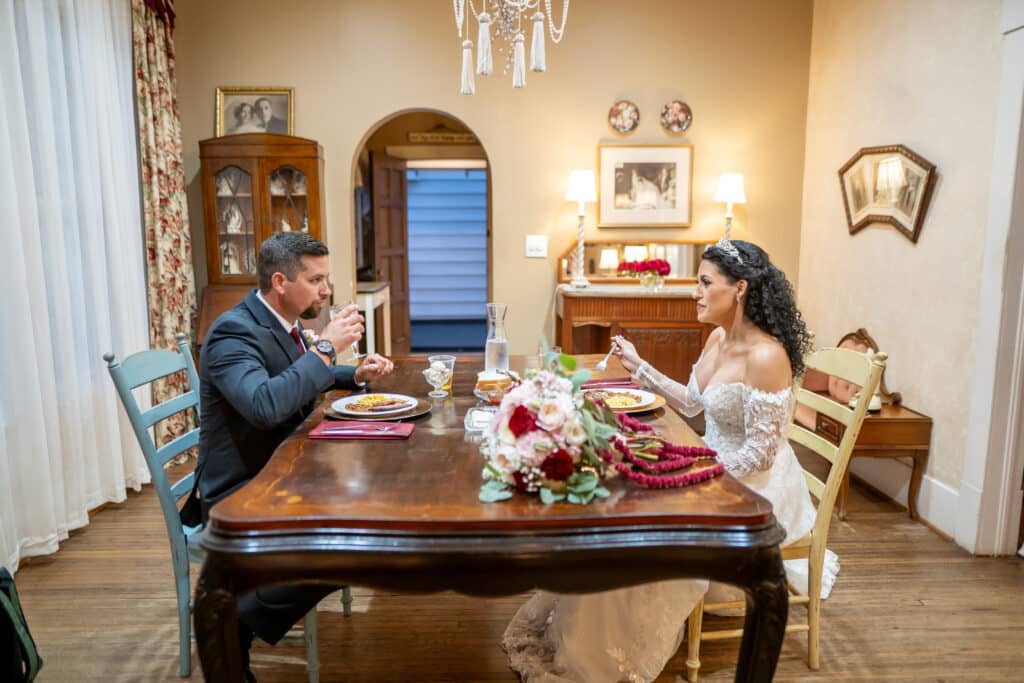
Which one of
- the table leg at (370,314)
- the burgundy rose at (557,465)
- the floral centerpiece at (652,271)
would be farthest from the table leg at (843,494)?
the table leg at (370,314)

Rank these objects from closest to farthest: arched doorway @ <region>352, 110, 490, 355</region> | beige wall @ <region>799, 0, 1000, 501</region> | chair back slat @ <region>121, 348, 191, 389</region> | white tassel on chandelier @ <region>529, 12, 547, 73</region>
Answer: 1. chair back slat @ <region>121, 348, 191, 389</region>
2. white tassel on chandelier @ <region>529, 12, 547, 73</region>
3. beige wall @ <region>799, 0, 1000, 501</region>
4. arched doorway @ <region>352, 110, 490, 355</region>

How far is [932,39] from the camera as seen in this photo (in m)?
3.28

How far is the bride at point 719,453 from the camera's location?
2.00 metres

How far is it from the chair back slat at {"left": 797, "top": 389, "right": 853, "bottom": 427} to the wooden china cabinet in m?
3.26

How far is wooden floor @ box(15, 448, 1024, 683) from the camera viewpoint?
219 centimetres

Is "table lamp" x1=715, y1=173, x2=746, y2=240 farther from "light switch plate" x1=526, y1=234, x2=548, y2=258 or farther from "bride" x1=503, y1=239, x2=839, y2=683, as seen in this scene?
"bride" x1=503, y1=239, x2=839, y2=683

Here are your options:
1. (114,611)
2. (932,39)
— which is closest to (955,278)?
(932,39)

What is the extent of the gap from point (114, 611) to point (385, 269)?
4261 millimetres

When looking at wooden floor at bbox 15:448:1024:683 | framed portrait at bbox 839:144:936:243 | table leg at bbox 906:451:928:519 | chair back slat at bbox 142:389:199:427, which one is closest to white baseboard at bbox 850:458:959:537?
table leg at bbox 906:451:928:519

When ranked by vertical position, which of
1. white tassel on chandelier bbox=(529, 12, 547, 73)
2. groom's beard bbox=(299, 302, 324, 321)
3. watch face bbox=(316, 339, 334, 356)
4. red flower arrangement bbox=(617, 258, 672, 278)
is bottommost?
watch face bbox=(316, 339, 334, 356)

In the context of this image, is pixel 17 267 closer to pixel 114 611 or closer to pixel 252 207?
pixel 114 611

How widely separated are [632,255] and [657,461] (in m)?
3.47

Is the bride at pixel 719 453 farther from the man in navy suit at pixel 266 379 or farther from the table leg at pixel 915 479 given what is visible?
the table leg at pixel 915 479

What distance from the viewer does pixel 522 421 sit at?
54.3 inches
